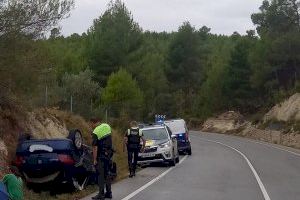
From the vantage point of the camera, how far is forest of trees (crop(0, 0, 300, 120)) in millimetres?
17312

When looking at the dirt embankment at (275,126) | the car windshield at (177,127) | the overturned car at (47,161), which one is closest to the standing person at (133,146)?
the overturned car at (47,161)

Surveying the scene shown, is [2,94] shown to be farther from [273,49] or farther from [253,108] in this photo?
[253,108]

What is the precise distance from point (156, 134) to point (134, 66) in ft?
98.1

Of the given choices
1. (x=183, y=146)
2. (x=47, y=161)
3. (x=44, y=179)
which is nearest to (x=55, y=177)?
(x=44, y=179)

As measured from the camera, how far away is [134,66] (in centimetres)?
5625

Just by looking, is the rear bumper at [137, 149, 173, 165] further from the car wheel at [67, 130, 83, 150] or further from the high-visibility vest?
the high-visibility vest

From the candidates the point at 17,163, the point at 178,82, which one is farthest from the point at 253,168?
the point at 178,82

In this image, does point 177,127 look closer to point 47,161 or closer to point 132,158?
point 132,158

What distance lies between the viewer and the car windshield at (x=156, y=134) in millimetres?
26469

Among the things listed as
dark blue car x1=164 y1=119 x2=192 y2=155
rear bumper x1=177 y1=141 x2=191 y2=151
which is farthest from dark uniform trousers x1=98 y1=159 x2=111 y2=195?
rear bumper x1=177 y1=141 x2=191 y2=151

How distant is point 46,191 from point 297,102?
1858 inches

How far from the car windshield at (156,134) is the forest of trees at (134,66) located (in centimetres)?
471

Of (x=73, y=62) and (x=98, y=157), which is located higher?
(x=73, y=62)

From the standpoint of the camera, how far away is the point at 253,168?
976 inches
